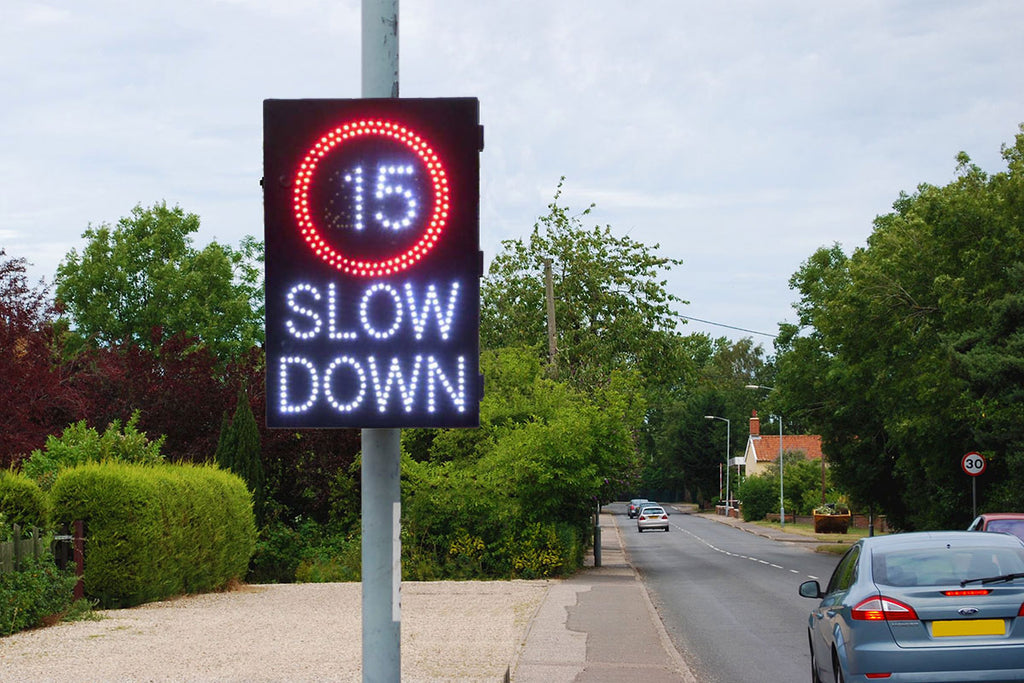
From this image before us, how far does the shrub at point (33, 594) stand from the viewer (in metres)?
15.3

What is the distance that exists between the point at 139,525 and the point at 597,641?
768 centimetres

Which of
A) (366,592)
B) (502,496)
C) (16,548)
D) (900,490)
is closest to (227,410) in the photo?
(502,496)

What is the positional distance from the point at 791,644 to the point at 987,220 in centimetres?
1933

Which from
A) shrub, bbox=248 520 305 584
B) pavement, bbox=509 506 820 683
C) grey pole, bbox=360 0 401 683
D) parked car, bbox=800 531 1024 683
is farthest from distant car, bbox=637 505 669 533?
grey pole, bbox=360 0 401 683

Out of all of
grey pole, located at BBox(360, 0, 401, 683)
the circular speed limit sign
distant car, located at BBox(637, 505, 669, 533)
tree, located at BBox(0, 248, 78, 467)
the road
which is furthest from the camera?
distant car, located at BBox(637, 505, 669, 533)

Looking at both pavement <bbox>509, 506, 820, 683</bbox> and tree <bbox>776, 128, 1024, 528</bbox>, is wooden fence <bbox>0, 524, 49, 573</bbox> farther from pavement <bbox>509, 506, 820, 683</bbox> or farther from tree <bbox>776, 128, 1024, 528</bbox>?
tree <bbox>776, 128, 1024, 528</bbox>

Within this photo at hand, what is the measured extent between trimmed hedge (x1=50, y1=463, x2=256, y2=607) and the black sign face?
1552 cm

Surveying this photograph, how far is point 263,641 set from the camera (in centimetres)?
1517

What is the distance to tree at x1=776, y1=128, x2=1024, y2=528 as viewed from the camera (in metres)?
30.0

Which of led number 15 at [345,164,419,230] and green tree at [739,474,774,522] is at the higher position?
led number 15 at [345,164,419,230]

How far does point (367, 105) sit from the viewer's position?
4266 millimetres

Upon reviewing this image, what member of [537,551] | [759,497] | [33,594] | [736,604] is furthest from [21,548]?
[759,497]

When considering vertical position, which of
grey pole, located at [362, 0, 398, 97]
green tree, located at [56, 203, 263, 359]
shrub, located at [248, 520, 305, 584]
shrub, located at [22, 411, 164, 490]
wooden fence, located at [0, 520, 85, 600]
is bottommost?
shrub, located at [248, 520, 305, 584]

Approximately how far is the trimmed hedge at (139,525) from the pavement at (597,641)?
609 centimetres
